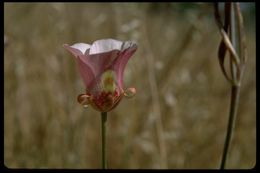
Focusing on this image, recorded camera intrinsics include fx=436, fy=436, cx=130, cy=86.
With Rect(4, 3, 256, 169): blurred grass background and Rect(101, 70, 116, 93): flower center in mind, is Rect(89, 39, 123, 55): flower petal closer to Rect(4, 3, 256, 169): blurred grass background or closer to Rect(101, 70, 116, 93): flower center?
Rect(101, 70, 116, 93): flower center

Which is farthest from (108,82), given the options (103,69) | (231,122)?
(231,122)

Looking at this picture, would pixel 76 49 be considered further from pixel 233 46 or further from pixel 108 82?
pixel 233 46

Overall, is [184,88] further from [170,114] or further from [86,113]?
[86,113]

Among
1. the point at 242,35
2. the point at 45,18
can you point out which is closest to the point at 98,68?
the point at 242,35

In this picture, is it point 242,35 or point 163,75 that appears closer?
point 242,35

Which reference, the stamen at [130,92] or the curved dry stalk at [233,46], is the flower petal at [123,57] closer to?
the stamen at [130,92]

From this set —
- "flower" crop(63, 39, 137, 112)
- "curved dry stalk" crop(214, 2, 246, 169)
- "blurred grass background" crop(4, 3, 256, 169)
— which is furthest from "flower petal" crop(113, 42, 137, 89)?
"blurred grass background" crop(4, 3, 256, 169)
